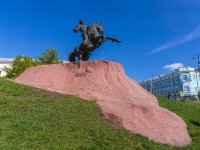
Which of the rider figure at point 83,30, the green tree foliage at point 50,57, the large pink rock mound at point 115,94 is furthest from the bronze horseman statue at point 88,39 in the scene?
the green tree foliage at point 50,57

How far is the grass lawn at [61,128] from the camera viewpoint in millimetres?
6954

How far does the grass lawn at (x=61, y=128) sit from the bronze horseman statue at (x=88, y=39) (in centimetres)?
510

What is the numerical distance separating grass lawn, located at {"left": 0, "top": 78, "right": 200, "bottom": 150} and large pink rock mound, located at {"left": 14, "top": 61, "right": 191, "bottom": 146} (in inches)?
22.0

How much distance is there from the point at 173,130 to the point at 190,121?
2.50 meters

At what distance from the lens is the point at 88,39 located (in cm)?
1589

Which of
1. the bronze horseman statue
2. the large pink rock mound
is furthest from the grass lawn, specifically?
the bronze horseman statue

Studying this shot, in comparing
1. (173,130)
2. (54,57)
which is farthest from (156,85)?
(173,130)

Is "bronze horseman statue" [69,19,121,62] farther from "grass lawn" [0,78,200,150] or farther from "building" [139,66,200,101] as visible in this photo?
"building" [139,66,200,101]

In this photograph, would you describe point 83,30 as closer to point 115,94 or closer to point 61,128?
point 115,94

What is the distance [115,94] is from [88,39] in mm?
4869

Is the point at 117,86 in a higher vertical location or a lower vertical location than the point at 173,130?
higher

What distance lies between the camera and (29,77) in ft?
51.6

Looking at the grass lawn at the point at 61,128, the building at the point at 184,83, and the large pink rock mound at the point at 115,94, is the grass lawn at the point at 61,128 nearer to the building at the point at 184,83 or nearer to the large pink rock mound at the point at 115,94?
the large pink rock mound at the point at 115,94

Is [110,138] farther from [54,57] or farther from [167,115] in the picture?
[54,57]
